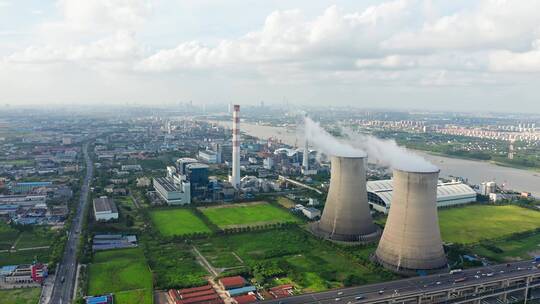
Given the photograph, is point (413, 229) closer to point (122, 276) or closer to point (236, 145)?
point (122, 276)

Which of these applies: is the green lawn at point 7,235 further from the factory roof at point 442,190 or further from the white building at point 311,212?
the factory roof at point 442,190

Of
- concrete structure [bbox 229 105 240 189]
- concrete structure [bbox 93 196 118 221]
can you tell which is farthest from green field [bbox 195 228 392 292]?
concrete structure [bbox 229 105 240 189]

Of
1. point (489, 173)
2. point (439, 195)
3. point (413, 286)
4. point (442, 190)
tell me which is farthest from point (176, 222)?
point (489, 173)

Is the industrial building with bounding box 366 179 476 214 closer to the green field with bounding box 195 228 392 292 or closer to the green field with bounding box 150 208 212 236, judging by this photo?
the green field with bounding box 195 228 392 292

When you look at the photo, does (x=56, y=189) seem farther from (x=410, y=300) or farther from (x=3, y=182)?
(x=410, y=300)

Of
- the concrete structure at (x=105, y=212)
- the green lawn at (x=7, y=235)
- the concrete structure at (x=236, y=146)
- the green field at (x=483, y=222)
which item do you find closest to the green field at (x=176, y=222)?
the concrete structure at (x=105, y=212)

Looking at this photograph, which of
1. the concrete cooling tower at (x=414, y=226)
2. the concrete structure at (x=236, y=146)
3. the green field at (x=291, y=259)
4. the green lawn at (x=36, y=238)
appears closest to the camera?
the concrete cooling tower at (x=414, y=226)
